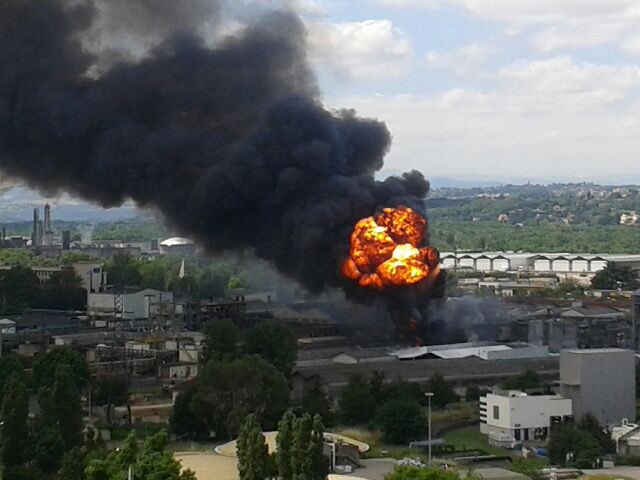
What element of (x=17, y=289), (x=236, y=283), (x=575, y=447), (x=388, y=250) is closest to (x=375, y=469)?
(x=575, y=447)

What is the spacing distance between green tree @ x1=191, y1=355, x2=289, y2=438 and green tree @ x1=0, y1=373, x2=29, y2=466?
6231 millimetres

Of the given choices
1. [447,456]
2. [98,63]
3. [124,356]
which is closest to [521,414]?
[447,456]

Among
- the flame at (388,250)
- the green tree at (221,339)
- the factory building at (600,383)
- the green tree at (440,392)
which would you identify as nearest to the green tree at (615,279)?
the flame at (388,250)

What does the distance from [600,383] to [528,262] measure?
202 ft

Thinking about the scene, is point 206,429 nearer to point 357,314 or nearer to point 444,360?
point 444,360

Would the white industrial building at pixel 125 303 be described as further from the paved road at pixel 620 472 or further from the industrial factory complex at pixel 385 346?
the paved road at pixel 620 472

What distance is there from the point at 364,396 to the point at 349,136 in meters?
14.7

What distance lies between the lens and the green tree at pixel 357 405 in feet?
102

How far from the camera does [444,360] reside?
38.6 m

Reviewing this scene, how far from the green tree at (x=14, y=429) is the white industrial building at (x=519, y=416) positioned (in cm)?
1078

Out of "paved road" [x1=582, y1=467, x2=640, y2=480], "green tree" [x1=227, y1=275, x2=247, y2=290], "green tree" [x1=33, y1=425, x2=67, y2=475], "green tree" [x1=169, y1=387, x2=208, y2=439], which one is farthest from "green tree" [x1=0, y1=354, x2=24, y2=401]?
"green tree" [x1=227, y1=275, x2=247, y2=290]

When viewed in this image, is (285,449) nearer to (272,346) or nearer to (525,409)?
(525,409)

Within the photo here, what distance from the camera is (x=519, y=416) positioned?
29.1 m

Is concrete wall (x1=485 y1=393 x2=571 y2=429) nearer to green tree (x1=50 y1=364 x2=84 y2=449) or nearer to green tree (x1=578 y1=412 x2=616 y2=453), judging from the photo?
green tree (x1=578 y1=412 x2=616 y2=453)
